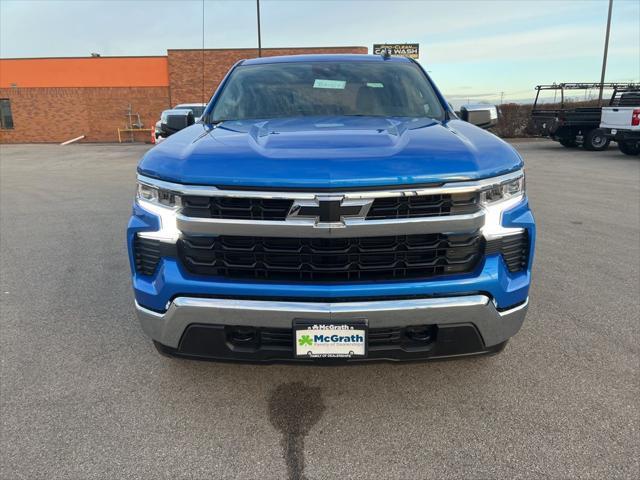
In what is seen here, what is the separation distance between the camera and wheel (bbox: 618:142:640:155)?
49.5 feet

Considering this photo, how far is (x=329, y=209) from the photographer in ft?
6.88

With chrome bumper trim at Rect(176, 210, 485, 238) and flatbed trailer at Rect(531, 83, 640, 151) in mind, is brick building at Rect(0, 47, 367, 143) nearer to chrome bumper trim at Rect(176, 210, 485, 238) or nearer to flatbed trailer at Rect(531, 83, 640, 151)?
flatbed trailer at Rect(531, 83, 640, 151)

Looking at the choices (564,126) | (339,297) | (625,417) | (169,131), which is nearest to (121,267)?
(169,131)

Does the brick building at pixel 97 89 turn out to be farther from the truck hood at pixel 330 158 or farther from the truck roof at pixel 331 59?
the truck hood at pixel 330 158

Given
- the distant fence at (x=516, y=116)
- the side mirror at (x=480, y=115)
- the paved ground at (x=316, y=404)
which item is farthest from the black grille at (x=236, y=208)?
the distant fence at (x=516, y=116)

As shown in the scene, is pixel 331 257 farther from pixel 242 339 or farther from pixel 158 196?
pixel 158 196

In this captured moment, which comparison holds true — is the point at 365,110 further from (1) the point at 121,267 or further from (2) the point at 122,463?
(1) the point at 121,267

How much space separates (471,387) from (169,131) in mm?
2922

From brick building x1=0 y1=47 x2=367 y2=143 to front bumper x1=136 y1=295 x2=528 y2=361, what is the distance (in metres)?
29.2

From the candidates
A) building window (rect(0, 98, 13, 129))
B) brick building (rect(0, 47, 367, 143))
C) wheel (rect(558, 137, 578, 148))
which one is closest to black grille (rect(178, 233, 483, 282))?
wheel (rect(558, 137, 578, 148))

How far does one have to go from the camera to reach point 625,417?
2.52 metres

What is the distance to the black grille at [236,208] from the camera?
2.14 m

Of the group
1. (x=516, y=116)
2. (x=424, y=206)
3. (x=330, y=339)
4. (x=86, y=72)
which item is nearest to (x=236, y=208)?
(x=330, y=339)

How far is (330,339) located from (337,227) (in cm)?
50
